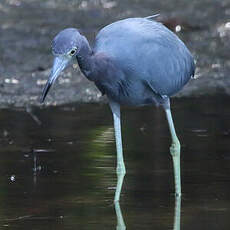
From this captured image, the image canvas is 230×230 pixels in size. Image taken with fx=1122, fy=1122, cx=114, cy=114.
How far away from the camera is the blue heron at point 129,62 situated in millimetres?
6770

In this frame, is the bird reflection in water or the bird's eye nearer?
the bird reflection in water

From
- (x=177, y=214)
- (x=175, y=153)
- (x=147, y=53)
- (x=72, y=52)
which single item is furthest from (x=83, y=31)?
(x=177, y=214)

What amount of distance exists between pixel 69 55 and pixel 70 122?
2.43m

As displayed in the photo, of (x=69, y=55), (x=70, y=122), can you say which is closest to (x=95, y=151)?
(x=70, y=122)

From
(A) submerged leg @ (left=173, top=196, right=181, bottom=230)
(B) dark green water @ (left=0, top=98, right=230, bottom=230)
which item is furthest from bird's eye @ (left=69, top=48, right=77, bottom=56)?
(A) submerged leg @ (left=173, top=196, right=181, bottom=230)

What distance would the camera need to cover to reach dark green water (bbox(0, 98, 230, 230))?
6.53m

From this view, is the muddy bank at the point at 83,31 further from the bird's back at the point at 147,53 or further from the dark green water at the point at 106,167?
the bird's back at the point at 147,53

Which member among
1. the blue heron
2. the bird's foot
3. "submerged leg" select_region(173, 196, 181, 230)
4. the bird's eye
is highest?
the bird's eye

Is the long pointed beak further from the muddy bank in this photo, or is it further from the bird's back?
the muddy bank

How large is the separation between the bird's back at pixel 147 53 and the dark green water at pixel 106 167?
1.98 ft

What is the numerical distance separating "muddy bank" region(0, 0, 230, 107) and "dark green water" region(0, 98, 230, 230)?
64cm

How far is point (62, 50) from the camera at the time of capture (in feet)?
21.4

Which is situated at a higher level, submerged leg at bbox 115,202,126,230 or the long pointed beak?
the long pointed beak

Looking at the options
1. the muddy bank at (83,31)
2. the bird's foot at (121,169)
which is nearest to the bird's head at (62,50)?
the bird's foot at (121,169)
